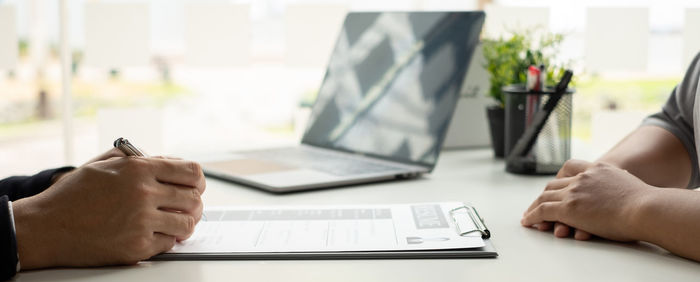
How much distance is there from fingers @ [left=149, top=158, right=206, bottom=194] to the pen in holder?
0.66m

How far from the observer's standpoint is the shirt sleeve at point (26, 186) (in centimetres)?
98

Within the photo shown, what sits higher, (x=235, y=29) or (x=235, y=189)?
(x=235, y=29)

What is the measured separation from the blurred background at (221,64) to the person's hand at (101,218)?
778 millimetres

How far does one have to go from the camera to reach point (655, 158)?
45.8 inches

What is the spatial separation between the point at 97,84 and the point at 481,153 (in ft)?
13.6

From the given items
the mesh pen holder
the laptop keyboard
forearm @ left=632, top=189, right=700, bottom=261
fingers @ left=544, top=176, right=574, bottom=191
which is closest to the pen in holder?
the mesh pen holder

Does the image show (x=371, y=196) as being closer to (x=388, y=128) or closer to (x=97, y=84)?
(x=388, y=128)

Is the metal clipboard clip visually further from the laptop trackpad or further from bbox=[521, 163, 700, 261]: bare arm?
the laptop trackpad

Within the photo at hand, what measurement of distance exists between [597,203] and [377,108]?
65 cm

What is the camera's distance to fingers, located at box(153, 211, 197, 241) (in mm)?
789

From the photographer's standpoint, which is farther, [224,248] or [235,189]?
[235,189]

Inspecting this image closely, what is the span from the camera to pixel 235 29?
104 inches

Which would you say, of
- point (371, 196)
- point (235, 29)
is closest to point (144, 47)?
point (235, 29)

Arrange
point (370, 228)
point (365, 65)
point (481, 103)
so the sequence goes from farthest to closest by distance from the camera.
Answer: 1. point (481, 103)
2. point (365, 65)
3. point (370, 228)
